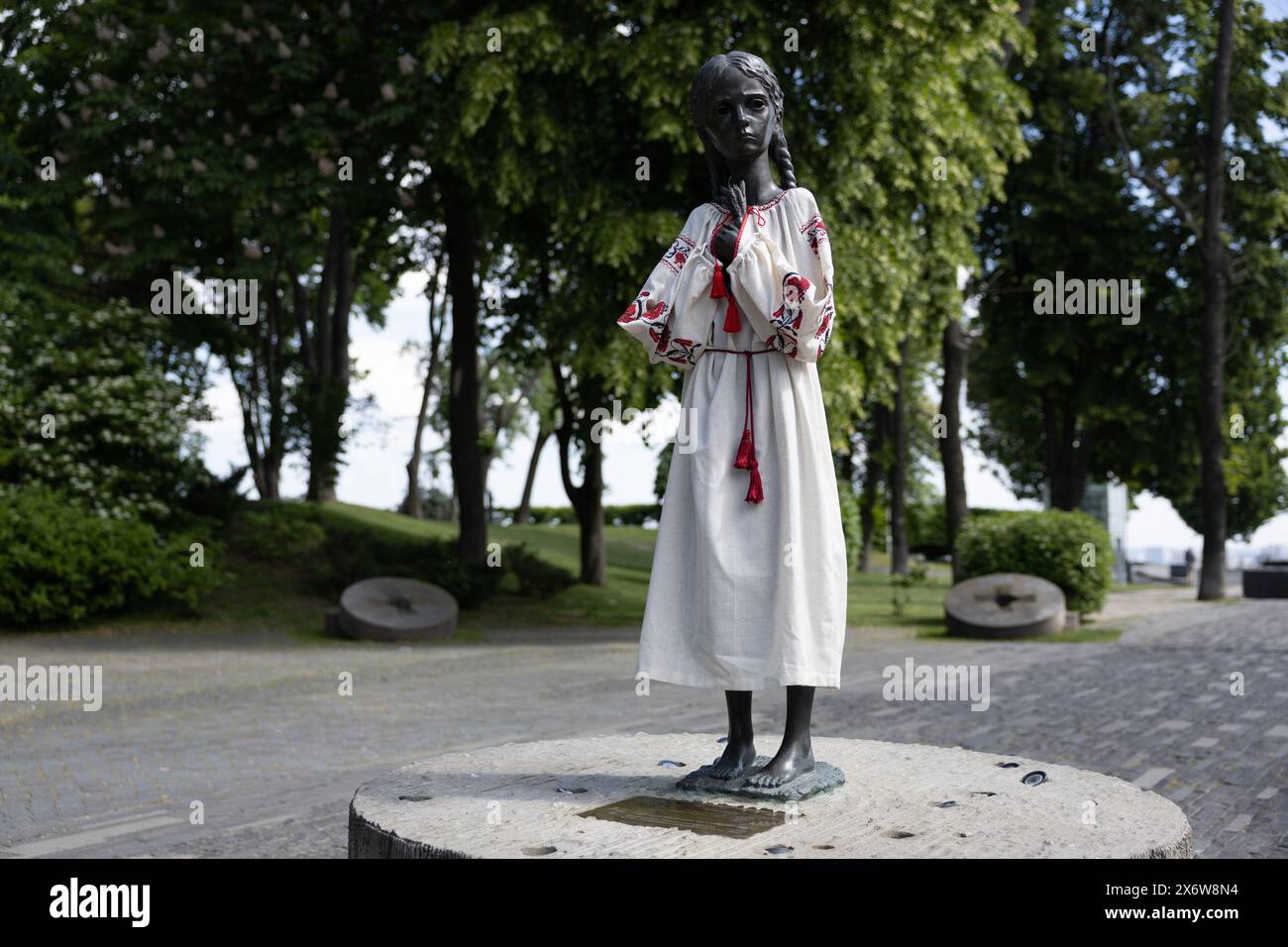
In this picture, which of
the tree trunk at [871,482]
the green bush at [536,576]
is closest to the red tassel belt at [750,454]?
the green bush at [536,576]

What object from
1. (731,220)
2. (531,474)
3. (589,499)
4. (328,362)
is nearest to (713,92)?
(731,220)

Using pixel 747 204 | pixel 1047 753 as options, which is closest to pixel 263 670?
pixel 1047 753

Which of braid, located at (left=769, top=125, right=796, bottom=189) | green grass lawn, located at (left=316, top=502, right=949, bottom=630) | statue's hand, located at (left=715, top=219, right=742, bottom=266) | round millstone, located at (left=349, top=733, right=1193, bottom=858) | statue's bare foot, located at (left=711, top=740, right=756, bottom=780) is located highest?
braid, located at (left=769, top=125, right=796, bottom=189)

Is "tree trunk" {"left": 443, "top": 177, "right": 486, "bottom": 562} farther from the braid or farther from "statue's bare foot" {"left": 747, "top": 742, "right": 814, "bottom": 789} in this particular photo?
"statue's bare foot" {"left": 747, "top": 742, "right": 814, "bottom": 789}

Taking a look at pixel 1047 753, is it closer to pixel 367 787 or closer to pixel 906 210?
pixel 367 787

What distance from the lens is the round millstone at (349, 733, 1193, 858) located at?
396 cm

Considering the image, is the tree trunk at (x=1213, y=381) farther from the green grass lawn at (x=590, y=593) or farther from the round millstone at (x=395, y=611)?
the round millstone at (x=395, y=611)

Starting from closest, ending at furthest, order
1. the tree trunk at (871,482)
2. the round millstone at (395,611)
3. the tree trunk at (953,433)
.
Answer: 1. the round millstone at (395,611)
2. the tree trunk at (953,433)
3. the tree trunk at (871,482)

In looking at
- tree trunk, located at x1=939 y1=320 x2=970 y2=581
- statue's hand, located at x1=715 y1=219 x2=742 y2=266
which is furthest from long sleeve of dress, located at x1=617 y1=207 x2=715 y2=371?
tree trunk, located at x1=939 y1=320 x2=970 y2=581

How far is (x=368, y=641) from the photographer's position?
17.0 metres

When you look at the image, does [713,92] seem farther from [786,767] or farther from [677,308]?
[786,767]

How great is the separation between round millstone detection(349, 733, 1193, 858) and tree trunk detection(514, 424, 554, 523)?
3417 centimetres

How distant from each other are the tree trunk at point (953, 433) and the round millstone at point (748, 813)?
18.4 metres

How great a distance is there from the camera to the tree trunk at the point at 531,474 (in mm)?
39844
